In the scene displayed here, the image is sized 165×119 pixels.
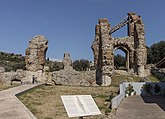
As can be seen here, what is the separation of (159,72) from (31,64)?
17.2m

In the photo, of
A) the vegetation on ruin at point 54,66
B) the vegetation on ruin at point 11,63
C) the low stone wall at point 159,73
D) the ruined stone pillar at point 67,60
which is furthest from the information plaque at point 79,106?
the vegetation on ruin at point 11,63

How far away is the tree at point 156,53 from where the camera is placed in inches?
2326

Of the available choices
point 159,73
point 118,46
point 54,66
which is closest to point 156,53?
point 54,66

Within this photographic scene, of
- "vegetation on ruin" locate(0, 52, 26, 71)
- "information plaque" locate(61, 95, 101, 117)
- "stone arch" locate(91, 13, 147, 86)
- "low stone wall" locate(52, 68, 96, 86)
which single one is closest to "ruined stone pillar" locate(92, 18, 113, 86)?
"stone arch" locate(91, 13, 147, 86)

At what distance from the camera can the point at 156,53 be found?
60.1 m

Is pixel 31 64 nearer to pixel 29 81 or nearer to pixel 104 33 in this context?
pixel 29 81

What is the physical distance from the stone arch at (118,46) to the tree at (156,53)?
2491cm

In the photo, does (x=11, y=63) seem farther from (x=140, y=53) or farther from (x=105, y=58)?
(x=105, y=58)

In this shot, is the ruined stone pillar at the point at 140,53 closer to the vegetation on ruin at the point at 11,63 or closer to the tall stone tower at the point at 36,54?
the tall stone tower at the point at 36,54

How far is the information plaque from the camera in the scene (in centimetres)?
638

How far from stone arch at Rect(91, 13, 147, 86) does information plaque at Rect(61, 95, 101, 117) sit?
2134cm

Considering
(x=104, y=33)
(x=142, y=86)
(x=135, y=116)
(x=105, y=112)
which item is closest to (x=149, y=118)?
(x=135, y=116)

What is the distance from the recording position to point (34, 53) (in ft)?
97.8

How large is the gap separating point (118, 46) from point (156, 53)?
2761 centimetres
